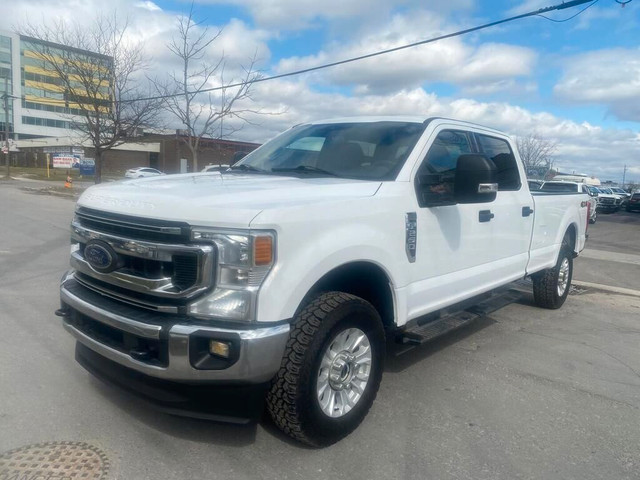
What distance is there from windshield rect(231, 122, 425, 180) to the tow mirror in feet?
1.41

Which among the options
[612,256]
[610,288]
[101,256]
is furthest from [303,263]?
[612,256]

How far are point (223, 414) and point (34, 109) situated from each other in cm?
9981

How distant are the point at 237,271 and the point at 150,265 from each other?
0.54 metres

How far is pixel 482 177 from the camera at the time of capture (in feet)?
11.9

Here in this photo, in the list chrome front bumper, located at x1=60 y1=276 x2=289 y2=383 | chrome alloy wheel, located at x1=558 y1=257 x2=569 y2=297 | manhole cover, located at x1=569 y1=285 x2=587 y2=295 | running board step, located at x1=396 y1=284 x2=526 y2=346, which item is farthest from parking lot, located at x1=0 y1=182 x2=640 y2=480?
manhole cover, located at x1=569 y1=285 x2=587 y2=295

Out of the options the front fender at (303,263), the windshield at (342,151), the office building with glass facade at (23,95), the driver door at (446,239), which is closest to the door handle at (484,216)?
the driver door at (446,239)

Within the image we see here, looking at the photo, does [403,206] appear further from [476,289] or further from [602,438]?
[602,438]

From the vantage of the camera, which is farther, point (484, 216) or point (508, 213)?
point (508, 213)

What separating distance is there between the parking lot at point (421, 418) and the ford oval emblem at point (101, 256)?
0.91 m

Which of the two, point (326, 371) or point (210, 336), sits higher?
point (210, 336)

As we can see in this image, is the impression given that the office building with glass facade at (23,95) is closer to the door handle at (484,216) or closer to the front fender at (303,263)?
the door handle at (484,216)

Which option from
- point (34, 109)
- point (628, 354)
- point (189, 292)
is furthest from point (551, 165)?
point (34, 109)

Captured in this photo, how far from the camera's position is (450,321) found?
425 centimetres

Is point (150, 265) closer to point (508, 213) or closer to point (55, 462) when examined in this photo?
point (55, 462)
